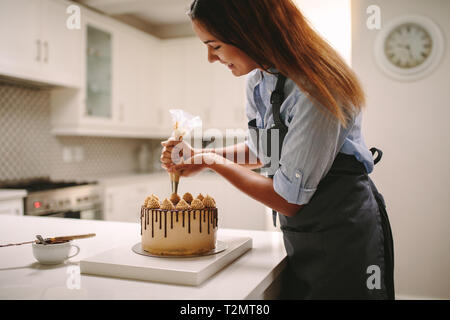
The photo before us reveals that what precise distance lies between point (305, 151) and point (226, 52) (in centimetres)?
33

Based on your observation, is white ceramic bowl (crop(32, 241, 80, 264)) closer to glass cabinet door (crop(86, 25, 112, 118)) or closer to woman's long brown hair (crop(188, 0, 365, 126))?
woman's long brown hair (crop(188, 0, 365, 126))

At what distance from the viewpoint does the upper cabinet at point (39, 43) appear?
2.67 meters

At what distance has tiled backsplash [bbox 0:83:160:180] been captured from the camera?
A: 3027 mm

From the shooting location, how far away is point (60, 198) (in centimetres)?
287

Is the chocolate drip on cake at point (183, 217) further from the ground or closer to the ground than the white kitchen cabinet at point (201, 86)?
closer to the ground

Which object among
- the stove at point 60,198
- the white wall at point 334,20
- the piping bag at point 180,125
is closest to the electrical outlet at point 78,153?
the stove at point 60,198

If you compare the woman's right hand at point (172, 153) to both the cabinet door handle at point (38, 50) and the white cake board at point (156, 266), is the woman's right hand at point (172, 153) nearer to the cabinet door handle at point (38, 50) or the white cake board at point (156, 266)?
the white cake board at point (156, 266)

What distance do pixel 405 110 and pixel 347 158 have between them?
2.12 metres

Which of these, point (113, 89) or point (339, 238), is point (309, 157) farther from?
point (113, 89)

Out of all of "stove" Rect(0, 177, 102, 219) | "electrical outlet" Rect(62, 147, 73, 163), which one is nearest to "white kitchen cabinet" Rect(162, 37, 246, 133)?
"electrical outlet" Rect(62, 147, 73, 163)

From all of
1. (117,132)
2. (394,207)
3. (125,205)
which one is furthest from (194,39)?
(394,207)

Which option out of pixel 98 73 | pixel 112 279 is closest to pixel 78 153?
pixel 98 73

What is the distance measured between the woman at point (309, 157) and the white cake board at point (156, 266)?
0.20 m
